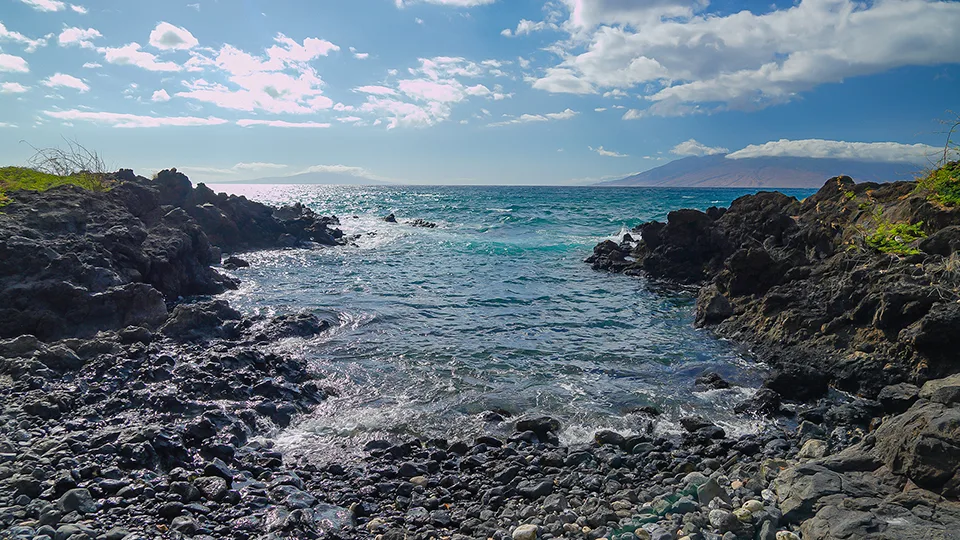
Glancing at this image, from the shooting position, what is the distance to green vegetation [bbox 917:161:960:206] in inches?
408

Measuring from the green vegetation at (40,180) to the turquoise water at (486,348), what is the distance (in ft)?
20.9

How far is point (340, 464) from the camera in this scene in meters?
7.36

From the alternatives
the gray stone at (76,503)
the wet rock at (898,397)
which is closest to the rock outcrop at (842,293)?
the wet rock at (898,397)

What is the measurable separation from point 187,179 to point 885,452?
3629cm

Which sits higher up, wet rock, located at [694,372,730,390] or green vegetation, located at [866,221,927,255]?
green vegetation, located at [866,221,927,255]

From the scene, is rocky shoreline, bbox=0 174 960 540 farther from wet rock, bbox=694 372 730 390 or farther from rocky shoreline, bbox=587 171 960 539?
wet rock, bbox=694 372 730 390

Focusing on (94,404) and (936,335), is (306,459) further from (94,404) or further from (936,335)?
(936,335)

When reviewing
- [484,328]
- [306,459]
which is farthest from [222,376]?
[484,328]

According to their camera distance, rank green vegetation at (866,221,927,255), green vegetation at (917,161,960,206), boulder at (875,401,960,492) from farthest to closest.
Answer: green vegetation at (917,161,960,206), green vegetation at (866,221,927,255), boulder at (875,401,960,492)

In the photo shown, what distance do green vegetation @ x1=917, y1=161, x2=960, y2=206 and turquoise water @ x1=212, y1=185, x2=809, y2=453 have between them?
517cm

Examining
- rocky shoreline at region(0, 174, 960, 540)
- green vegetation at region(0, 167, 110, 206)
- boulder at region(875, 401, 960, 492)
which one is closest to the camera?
boulder at region(875, 401, 960, 492)

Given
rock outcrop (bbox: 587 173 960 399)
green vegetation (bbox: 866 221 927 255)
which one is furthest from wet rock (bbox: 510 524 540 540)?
green vegetation (bbox: 866 221 927 255)

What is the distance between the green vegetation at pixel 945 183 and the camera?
34.0 ft

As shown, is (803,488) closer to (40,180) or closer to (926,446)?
(926,446)
